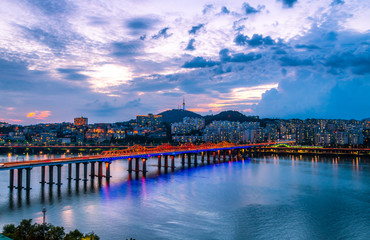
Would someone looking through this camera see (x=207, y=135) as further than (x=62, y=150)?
Yes

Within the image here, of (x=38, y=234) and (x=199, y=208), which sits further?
(x=199, y=208)

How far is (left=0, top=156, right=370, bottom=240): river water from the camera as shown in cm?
2173

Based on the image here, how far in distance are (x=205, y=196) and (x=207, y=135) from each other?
126m

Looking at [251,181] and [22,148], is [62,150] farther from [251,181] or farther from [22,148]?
[251,181]

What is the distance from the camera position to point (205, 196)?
1288 inches

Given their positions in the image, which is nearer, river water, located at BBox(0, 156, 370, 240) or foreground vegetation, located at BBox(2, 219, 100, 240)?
foreground vegetation, located at BBox(2, 219, 100, 240)

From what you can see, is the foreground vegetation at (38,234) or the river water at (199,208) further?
the river water at (199,208)

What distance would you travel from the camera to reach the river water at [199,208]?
71.3ft

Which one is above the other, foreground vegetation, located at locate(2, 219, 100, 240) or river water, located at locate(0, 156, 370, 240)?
foreground vegetation, located at locate(2, 219, 100, 240)

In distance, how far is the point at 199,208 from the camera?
90.6 feet

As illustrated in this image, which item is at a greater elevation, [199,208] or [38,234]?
[38,234]

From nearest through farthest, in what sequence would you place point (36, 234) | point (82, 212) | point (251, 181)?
point (36, 234), point (82, 212), point (251, 181)

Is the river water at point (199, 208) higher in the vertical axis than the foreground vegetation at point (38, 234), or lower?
lower

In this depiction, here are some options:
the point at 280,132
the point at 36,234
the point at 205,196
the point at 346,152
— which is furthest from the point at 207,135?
the point at 36,234
